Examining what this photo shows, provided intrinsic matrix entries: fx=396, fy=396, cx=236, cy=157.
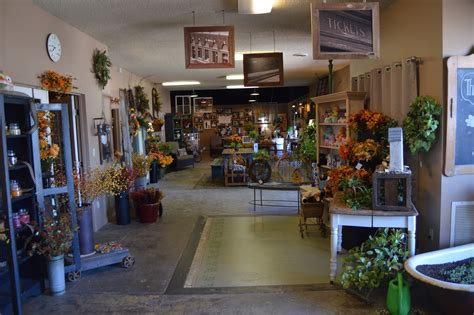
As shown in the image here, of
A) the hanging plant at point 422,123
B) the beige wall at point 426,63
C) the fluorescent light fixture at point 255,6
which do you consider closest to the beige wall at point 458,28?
the beige wall at point 426,63

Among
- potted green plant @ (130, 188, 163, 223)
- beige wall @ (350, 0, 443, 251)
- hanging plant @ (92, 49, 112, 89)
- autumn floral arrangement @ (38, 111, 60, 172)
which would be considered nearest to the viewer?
beige wall @ (350, 0, 443, 251)

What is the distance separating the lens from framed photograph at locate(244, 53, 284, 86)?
593 centimetres

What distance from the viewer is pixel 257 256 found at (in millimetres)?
4586

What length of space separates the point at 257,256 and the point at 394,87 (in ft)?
7.87

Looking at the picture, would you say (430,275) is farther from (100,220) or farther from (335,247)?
(100,220)

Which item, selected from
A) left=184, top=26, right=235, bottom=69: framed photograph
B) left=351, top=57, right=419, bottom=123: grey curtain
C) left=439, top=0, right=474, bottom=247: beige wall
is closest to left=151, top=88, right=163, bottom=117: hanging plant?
left=184, top=26, right=235, bottom=69: framed photograph

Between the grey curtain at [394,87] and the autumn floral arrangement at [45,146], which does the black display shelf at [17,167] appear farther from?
the grey curtain at [394,87]

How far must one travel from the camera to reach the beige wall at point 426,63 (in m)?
3.59

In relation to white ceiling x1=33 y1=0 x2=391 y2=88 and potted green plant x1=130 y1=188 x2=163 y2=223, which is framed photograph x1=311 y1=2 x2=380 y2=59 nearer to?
white ceiling x1=33 y1=0 x2=391 y2=88

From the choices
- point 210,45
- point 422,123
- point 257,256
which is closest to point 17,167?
point 210,45

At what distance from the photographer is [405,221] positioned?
331 cm

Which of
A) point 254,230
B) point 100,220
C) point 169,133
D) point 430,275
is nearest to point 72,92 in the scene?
point 100,220

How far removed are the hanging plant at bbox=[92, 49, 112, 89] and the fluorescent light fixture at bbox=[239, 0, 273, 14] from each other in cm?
265

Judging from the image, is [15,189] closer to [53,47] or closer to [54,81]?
[54,81]
